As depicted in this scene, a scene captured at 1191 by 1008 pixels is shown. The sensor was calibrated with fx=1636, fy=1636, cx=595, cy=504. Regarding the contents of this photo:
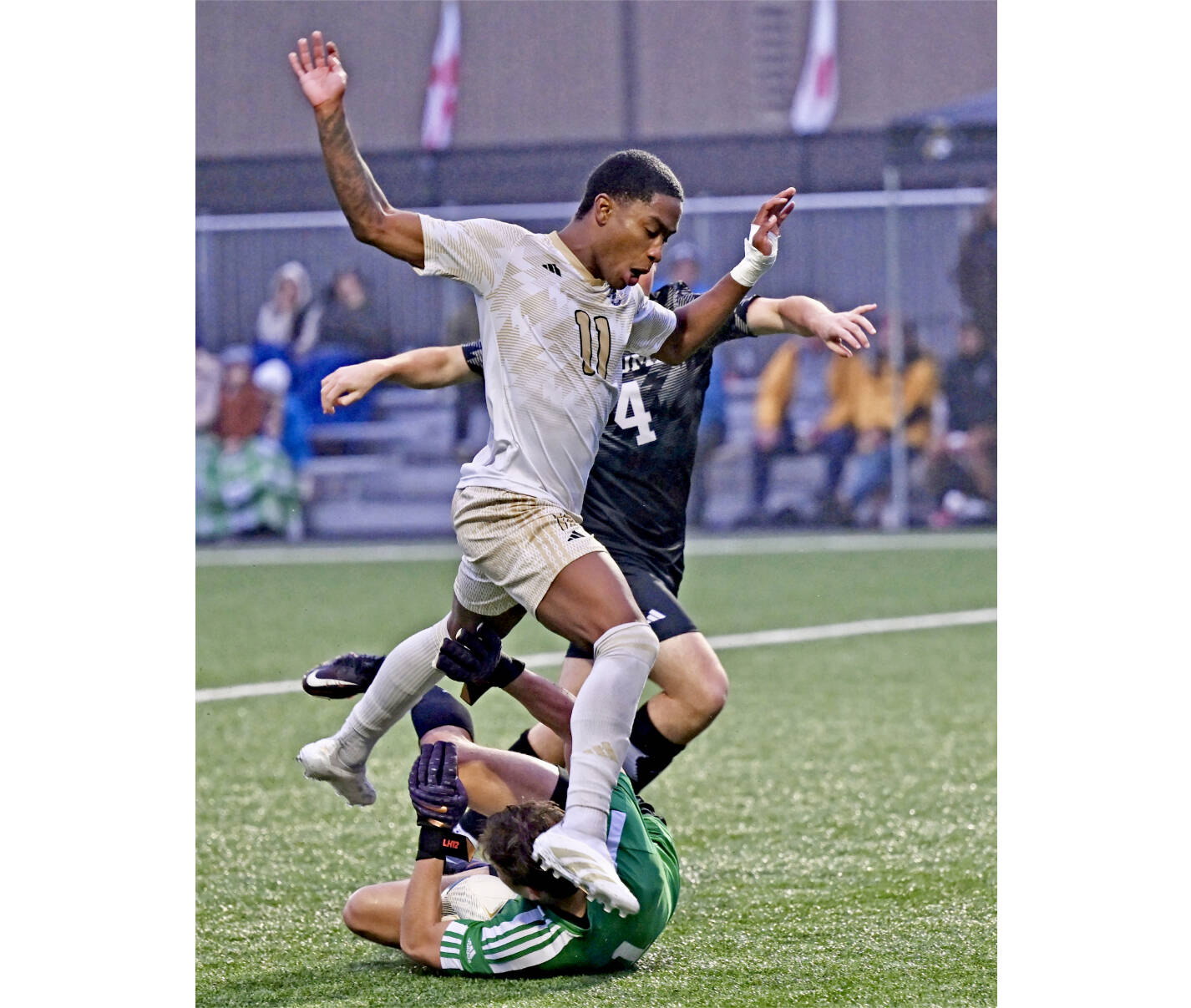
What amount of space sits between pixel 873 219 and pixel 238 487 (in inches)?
319

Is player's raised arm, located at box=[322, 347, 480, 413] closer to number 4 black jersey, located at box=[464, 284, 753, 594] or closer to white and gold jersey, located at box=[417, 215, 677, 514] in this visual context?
white and gold jersey, located at box=[417, 215, 677, 514]

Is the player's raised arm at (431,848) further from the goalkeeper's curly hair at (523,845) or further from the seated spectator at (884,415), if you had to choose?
the seated spectator at (884,415)

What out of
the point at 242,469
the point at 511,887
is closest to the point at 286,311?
the point at 242,469

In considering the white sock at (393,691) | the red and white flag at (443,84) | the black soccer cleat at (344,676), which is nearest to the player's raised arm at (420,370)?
the white sock at (393,691)

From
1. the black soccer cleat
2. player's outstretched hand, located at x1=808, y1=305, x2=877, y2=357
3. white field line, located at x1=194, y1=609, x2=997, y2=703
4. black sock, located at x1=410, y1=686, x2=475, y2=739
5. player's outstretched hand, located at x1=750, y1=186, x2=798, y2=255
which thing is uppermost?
player's outstretched hand, located at x1=750, y1=186, x2=798, y2=255

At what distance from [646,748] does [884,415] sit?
1373 cm

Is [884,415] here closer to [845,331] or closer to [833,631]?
[833,631]

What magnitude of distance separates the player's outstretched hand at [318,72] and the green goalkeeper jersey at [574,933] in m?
1.96

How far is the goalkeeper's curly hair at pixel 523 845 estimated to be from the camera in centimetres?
420

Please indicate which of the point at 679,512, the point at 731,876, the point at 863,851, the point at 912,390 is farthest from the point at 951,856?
the point at 912,390

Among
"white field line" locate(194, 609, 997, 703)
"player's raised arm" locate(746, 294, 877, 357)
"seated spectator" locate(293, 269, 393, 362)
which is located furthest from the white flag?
"player's raised arm" locate(746, 294, 877, 357)

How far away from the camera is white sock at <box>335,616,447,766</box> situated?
16.0 feet

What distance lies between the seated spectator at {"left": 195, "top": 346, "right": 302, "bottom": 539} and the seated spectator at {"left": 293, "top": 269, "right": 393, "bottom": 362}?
89 cm

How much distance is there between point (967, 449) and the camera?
18672 millimetres
